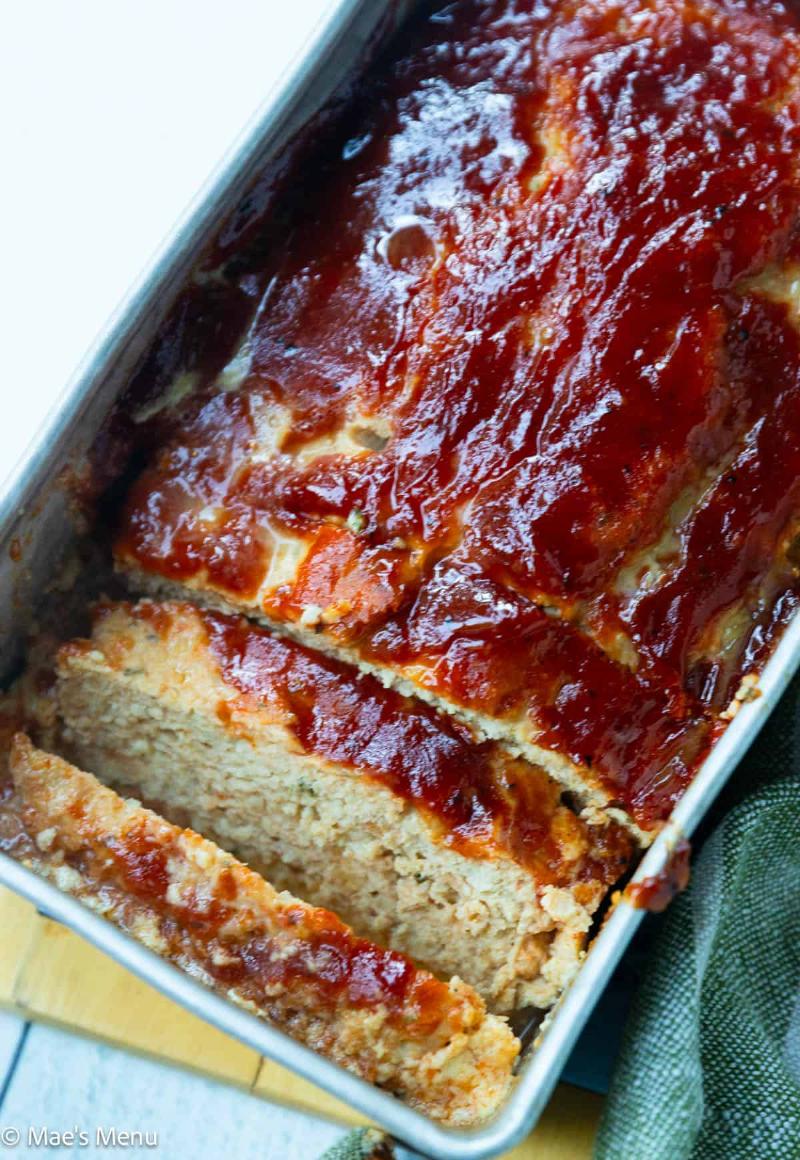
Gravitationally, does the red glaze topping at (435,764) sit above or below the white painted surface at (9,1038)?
above

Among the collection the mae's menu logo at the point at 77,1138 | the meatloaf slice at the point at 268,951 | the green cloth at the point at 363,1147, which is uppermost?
the meatloaf slice at the point at 268,951

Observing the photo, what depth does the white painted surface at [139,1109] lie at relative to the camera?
319cm

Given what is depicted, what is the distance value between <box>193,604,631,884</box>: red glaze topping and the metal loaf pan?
0.70 feet

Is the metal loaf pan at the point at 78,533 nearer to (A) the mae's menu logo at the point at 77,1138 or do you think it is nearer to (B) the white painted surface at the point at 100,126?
(B) the white painted surface at the point at 100,126

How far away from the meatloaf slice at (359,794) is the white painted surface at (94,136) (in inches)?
47.4

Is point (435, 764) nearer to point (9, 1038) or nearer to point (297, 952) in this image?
point (297, 952)

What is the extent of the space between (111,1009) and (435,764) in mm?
Result: 1160

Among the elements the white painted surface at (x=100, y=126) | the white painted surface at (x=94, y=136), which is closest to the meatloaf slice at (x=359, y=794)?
the white painted surface at (x=94, y=136)

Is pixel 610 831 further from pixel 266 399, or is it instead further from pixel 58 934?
pixel 58 934

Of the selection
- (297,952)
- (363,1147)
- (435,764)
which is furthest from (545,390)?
(363,1147)

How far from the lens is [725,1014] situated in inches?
108

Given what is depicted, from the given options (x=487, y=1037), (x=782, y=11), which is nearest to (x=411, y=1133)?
(x=487, y=1037)

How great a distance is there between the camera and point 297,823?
2830 mm

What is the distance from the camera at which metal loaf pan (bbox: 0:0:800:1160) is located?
2.29 meters
